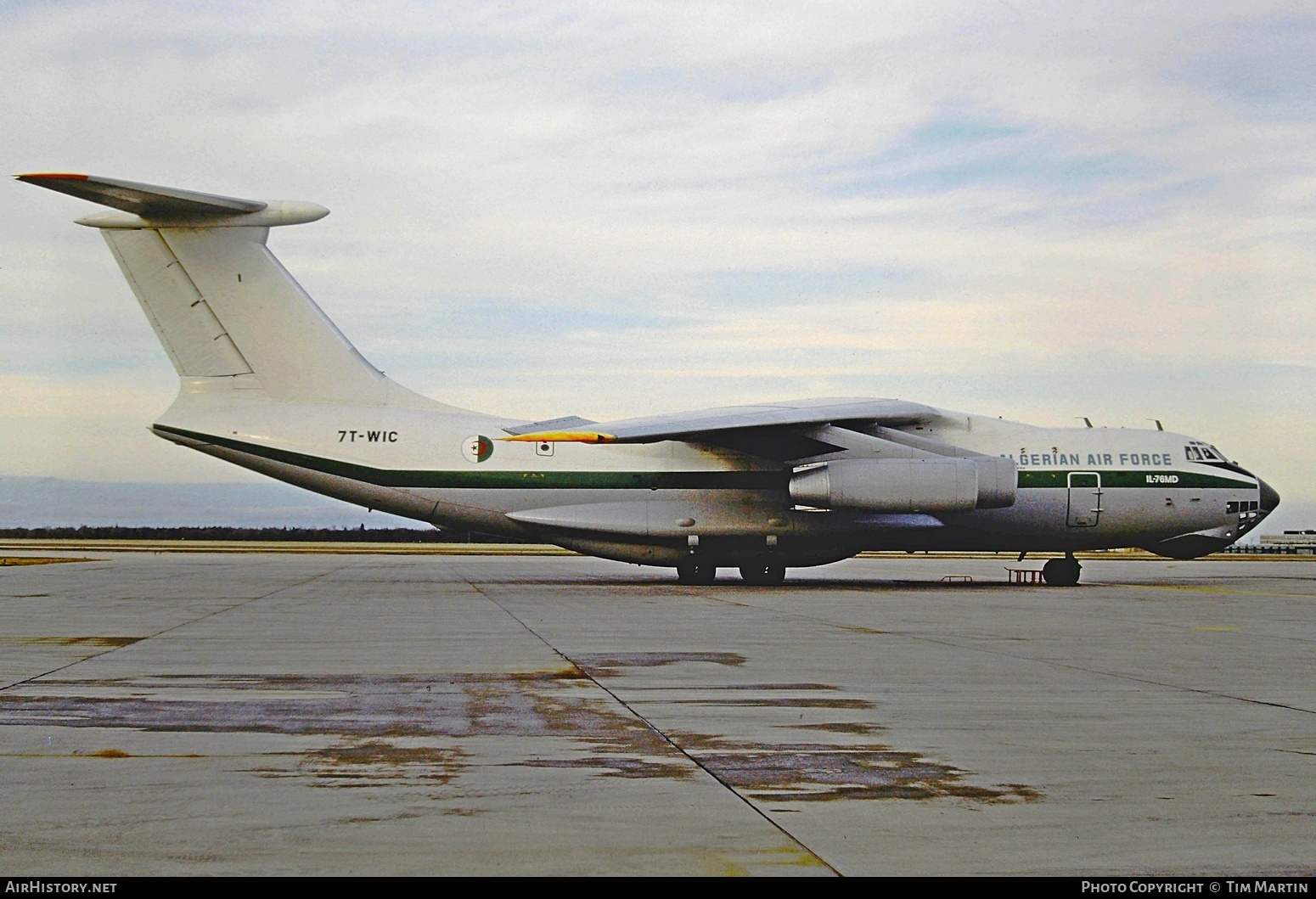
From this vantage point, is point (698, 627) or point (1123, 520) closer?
point (698, 627)

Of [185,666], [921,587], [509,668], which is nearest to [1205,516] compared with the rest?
[921,587]

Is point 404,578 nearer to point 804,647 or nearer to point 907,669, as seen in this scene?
point 804,647

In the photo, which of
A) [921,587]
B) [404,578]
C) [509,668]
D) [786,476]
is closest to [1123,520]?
[921,587]

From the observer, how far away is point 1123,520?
80.9 feet

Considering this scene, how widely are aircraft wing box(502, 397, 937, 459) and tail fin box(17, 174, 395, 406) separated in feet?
13.5

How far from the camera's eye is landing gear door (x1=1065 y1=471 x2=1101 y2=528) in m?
24.4

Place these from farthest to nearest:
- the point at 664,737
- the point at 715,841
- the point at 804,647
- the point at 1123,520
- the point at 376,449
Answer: the point at 1123,520 < the point at 376,449 < the point at 804,647 < the point at 664,737 < the point at 715,841

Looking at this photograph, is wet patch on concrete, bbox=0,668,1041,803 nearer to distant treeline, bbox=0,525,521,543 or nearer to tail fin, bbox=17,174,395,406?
tail fin, bbox=17,174,395,406

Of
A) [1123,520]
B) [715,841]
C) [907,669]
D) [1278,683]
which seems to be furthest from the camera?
[1123,520]

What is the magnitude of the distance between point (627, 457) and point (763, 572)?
395 cm

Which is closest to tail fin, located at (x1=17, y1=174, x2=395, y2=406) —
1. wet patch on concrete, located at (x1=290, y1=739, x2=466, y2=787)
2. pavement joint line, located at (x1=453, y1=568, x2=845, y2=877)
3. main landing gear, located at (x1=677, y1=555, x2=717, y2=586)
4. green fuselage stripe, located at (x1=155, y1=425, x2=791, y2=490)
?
green fuselage stripe, located at (x1=155, y1=425, x2=791, y2=490)

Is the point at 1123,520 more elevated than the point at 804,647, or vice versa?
the point at 1123,520

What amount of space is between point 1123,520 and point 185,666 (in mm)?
19897

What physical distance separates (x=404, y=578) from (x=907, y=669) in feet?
55.3
